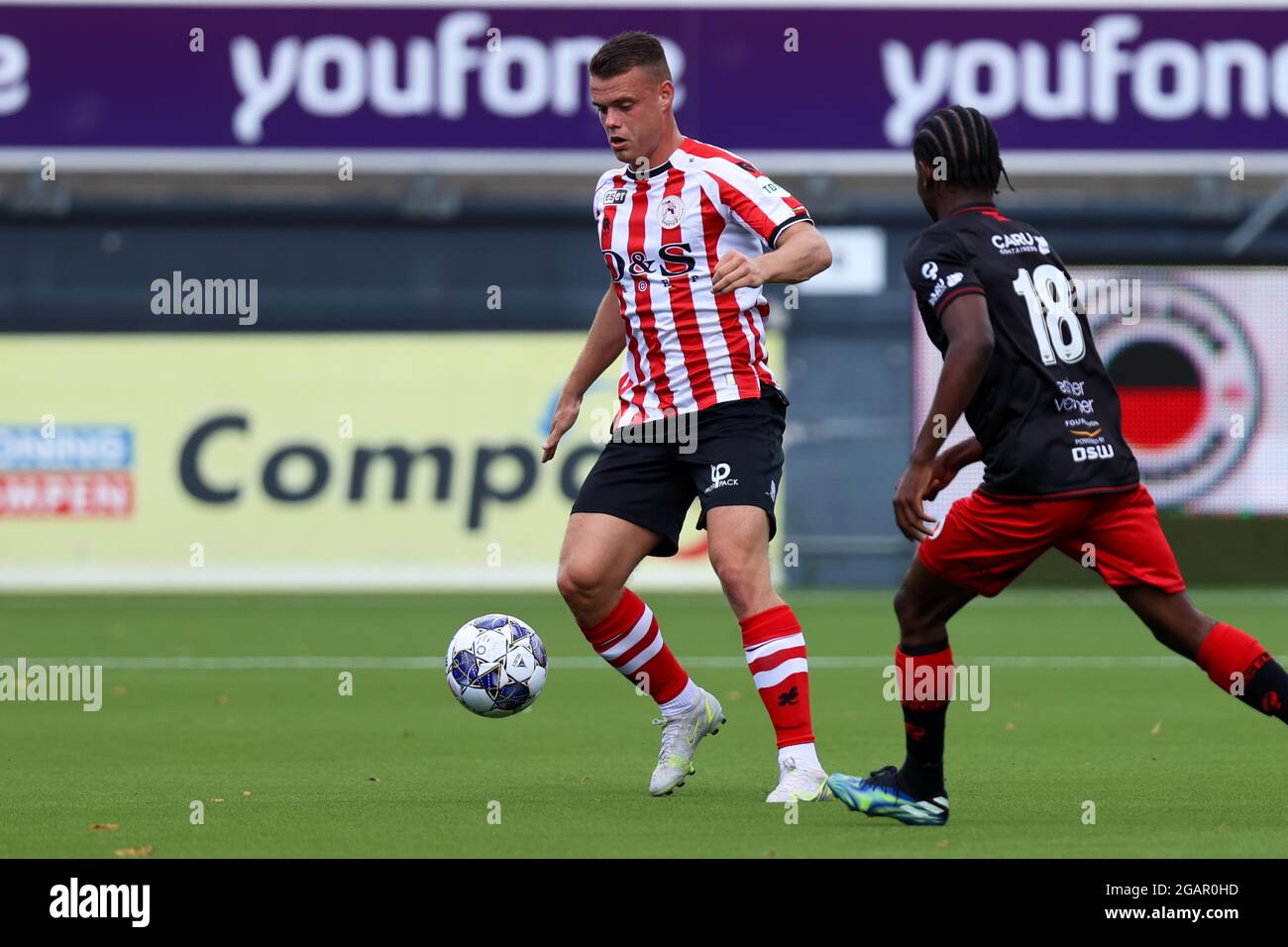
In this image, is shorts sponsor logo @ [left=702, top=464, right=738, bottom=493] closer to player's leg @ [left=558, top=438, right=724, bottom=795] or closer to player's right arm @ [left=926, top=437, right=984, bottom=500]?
player's leg @ [left=558, top=438, right=724, bottom=795]

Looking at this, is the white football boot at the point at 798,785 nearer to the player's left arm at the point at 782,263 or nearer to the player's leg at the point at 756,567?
the player's leg at the point at 756,567

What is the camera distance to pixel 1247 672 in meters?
5.97

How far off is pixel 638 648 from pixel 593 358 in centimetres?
103

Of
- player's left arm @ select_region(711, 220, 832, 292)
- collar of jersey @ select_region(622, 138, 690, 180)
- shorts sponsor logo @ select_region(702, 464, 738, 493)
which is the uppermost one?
collar of jersey @ select_region(622, 138, 690, 180)

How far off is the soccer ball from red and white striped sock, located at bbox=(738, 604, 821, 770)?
0.97 metres

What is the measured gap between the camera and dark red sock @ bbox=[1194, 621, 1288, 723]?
597 centimetres

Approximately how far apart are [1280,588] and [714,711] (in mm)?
13084

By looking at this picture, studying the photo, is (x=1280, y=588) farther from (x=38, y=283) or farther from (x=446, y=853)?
(x=446, y=853)

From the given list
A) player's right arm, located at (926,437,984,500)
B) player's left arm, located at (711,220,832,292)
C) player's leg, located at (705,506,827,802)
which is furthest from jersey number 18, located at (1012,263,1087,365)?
player's leg, located at (705,506,827,802)

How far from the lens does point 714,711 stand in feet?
23.8

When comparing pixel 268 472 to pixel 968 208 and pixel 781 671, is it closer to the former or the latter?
pixel 781 671

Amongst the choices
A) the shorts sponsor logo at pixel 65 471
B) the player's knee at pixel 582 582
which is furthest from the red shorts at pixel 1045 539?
the shorts sponsor logo at pixel 65 471

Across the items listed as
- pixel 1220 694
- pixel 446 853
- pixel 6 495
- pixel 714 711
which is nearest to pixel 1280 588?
pixel 1220 694

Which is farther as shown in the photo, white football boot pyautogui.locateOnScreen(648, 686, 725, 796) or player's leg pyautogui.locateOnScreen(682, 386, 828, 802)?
white football boot pyautogui.locateOnScreen(648, 686, 725, 796)
